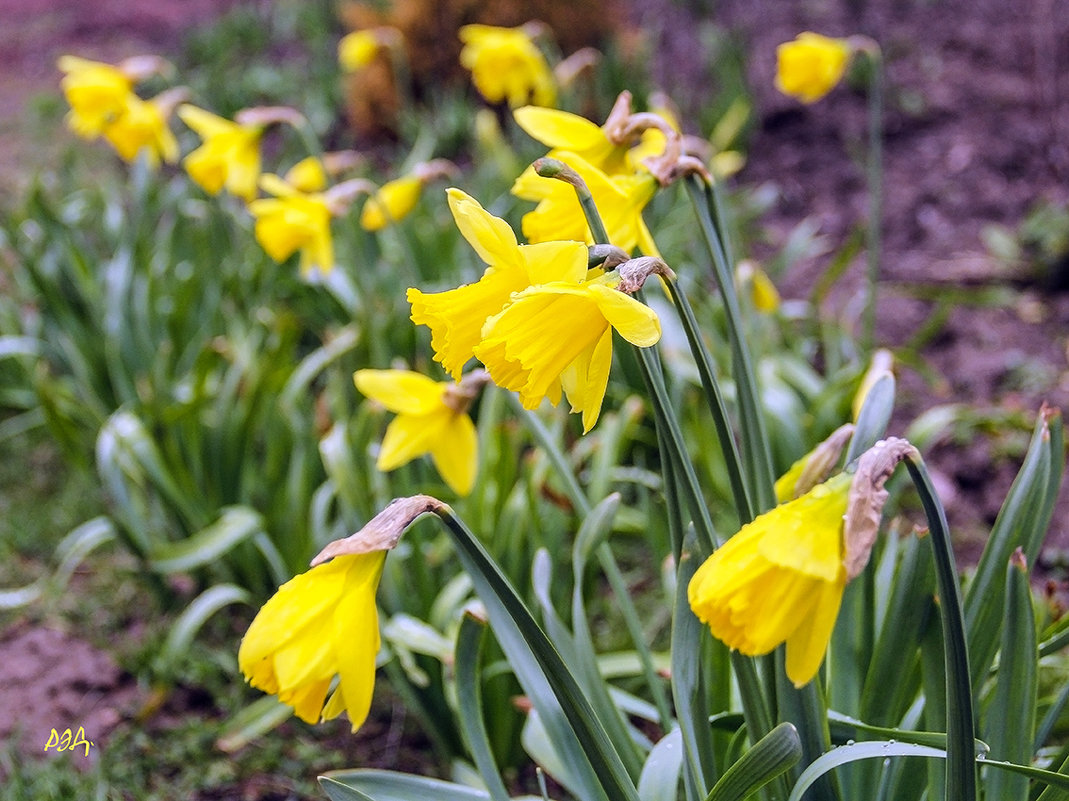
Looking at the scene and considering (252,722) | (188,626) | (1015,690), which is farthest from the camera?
(188,626)

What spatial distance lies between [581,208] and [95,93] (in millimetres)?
2078

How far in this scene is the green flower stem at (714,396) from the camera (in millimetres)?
1009

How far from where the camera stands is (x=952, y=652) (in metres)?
0.88

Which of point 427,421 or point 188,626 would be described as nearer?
point 427,421

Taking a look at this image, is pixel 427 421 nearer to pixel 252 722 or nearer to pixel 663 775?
pixel 663 775

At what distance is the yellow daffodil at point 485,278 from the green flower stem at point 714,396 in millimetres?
146

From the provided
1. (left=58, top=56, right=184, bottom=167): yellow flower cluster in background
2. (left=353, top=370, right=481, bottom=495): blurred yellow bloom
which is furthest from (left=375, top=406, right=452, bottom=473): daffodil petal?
(left=58, top=56, right=184, bottom=167): yellow flower cluster in background

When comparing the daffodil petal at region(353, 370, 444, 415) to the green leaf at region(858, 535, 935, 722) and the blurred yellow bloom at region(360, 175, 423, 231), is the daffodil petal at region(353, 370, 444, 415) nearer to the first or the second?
the green leaf at region(858, 535, 935, 722)

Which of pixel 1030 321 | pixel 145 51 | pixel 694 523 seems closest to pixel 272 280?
pixel 694 523

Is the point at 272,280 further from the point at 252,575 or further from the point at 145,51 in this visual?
the point at 145,51

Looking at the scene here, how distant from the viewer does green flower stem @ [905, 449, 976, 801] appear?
85 cm

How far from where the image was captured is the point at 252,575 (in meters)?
2.29

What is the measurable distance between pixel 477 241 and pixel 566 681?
47 centimetres
